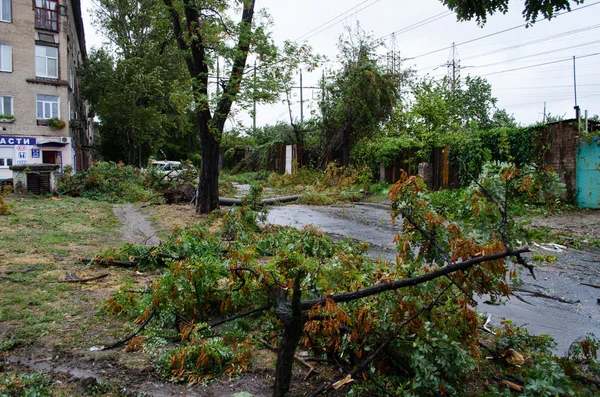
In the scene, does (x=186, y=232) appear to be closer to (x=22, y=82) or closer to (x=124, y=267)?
(x=124, y=267)

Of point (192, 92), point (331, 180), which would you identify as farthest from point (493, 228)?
point (331, 180)

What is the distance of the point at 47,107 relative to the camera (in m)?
29.4

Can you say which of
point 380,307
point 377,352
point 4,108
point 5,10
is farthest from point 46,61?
point 377,352

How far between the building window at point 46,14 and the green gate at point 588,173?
30965mm

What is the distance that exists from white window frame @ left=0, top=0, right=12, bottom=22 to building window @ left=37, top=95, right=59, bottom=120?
16.4 ft

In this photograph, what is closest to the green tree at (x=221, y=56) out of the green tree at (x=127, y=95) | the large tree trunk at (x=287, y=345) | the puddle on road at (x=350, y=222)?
the puddle on road at (x=350, y=222)

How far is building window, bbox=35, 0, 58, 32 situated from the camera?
95.6 ft

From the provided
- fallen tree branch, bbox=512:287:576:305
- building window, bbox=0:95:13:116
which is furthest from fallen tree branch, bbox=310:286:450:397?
building window, bbox=0:95:13:116

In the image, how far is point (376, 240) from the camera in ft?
32.1

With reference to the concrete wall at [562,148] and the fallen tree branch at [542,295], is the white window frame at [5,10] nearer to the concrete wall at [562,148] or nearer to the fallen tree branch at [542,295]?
the concrete wall at [562,148]

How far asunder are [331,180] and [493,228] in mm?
19174

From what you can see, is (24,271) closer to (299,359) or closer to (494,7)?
(299,359)

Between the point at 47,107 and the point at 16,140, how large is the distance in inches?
114

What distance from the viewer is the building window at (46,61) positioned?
95.9ft
